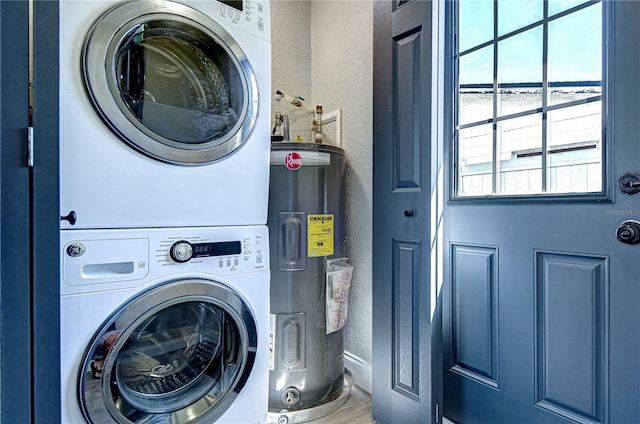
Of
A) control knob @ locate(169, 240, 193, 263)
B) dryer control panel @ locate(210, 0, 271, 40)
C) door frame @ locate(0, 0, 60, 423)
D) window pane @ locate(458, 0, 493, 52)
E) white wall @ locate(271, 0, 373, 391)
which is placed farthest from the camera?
white wall @ locate(271, 0, 373, 391)

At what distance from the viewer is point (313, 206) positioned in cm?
147

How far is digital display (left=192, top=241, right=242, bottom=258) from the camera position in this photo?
1.04m

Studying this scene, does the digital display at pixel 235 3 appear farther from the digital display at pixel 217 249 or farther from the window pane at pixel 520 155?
the window pane at pixel 520 155

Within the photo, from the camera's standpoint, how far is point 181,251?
39.3 inches

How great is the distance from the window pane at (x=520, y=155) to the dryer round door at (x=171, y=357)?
1.06m

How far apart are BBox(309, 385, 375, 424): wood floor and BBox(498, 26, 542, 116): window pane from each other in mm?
1424

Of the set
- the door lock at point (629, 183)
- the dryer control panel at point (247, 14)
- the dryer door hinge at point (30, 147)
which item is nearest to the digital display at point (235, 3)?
the dryer control panel at point (247, 14)

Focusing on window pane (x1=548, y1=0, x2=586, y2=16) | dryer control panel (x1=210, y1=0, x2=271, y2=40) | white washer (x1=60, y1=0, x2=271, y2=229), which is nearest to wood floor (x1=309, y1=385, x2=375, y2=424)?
white washer (x1=60, y1=0, x2=271, y2=229)

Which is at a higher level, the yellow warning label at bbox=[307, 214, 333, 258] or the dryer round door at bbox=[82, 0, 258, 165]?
the dryer round door at bbox=[82, 0, 258, 165]

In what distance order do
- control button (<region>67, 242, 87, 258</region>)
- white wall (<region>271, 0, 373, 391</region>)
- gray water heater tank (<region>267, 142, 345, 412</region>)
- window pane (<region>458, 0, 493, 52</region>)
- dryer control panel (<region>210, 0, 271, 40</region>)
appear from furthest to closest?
white wall (<region>271, 0, 373, 391</region>)
gray water heater tank (<region>267, 142, 345, 412</region>)
window pane (<region>458, 0, 493, 52</region>)
dryer control panel (<region>210, 0, 271, 40</region>)
control button (<region>67, 242, 87, 258</region>)

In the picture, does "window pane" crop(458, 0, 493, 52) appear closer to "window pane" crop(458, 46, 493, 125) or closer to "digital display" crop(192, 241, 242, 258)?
"window pane" crop(458, 46, 493, 125)

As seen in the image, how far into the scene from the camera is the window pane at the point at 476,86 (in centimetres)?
127

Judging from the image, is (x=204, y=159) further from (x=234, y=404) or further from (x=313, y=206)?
(x=234, y=404)

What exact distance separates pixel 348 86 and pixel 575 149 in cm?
116
